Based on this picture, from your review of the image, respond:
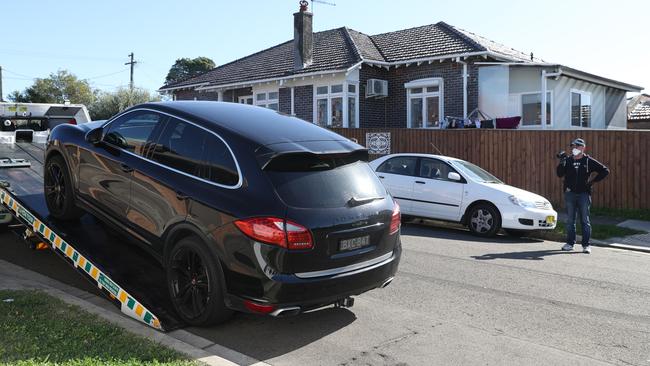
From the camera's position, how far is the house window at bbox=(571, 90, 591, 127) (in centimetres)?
1991

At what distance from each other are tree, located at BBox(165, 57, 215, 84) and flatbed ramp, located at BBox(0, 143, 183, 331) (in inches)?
2787

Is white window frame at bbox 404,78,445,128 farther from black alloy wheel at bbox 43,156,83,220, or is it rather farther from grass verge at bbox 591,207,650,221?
black alloy wheel at bbox 43,156,83,220

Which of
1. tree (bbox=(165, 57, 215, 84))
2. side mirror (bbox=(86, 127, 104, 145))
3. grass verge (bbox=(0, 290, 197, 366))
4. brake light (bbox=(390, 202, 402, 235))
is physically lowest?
grass verge (bbox=(0, 290, 197, 366))

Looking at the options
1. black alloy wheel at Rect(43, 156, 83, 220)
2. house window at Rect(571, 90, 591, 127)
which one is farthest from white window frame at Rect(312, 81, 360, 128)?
black alloy wheel at Rect(43, 156, 83, 220)

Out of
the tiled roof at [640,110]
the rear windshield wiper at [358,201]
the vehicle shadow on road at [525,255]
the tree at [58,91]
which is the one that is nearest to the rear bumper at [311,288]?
the rear windshield wiper at [358,201]

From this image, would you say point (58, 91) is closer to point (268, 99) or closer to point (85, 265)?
point (268, 99)

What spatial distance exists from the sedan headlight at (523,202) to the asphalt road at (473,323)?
2421 mm

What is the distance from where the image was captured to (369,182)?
523cm

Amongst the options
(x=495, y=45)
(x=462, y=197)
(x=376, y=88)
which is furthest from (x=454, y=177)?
(x=495, y=45)

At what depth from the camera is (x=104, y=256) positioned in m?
5.66

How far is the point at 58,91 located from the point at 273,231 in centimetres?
6770

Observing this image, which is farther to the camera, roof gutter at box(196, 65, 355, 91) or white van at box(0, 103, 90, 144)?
roof gutter at box(196, 65, 355, 91)

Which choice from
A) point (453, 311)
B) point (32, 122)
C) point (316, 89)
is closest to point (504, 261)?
point (453, 311)

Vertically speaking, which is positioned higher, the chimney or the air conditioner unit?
the chimney
